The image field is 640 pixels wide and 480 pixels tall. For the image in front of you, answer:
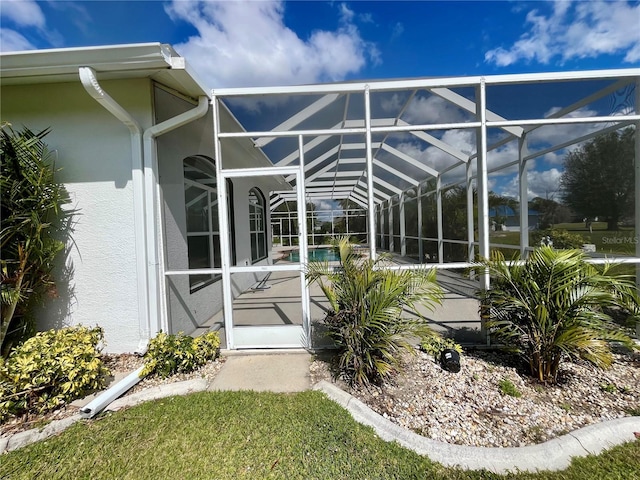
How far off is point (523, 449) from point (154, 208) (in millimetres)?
4415

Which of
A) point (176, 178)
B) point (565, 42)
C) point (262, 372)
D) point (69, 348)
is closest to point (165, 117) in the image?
point (176, 178)

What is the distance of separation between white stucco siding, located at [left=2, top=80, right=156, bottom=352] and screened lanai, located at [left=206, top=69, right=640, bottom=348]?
1.19 metres

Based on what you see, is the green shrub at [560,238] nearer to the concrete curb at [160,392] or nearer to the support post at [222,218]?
the support post at [222,218]

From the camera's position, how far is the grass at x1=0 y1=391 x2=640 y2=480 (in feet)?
6.16

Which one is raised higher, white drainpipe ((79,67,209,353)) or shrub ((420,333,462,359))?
white drainpipe ((79,67,209,353))

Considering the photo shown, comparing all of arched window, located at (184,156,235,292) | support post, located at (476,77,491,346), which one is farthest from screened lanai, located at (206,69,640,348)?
arched window, located at (184,156,235,292)

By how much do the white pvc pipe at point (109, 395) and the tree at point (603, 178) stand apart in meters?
7.03

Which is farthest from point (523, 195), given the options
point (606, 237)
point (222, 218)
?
point (222, 218)

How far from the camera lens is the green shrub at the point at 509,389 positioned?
2.66 m

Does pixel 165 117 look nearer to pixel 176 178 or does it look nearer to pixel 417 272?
pixel 176 178

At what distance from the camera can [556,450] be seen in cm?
202

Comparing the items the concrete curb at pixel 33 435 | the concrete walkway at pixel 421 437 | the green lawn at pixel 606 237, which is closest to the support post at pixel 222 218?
the concrete walkway at pixel 421 437

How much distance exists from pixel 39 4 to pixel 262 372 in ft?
20.2

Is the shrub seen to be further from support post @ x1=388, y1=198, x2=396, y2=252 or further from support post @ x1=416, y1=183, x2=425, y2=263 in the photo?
support post @ x1=388, y1=198, x2=396, y2=252
